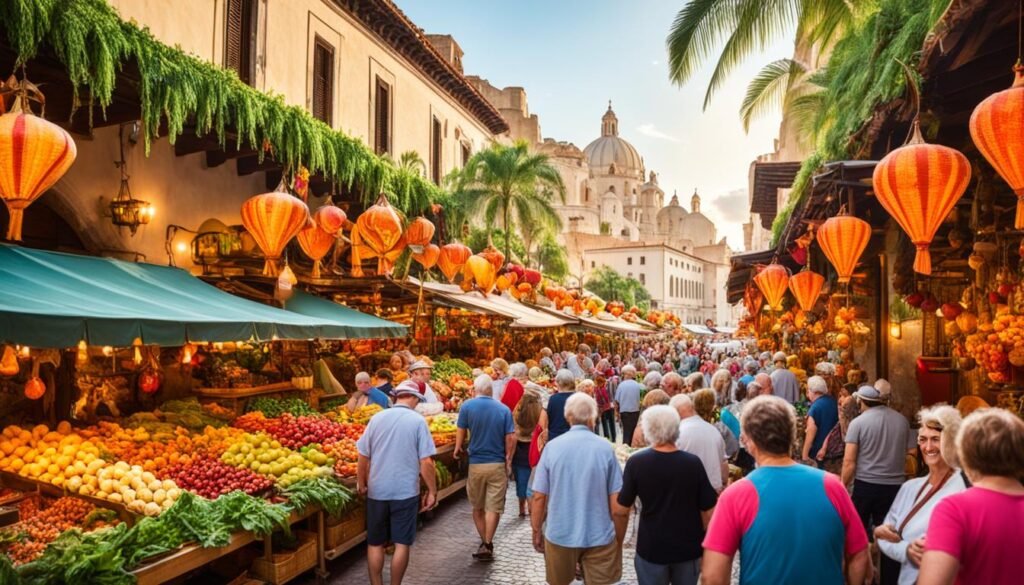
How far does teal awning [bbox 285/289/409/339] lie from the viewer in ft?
30.8

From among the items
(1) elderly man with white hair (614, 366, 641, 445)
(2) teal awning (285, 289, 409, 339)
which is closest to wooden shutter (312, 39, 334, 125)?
(2) teal awning (285, 289, 409, 339)

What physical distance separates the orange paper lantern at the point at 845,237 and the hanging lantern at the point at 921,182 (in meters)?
1.72

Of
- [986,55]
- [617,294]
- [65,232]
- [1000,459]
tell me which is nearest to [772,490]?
[1000,459]

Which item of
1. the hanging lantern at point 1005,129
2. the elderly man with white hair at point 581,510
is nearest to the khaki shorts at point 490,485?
the elderly man with white hair at point 581,510

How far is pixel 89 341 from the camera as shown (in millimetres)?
5160

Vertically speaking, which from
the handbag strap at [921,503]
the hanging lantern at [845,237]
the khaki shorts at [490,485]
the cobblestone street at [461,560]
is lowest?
the cobblestone street at [461,560]

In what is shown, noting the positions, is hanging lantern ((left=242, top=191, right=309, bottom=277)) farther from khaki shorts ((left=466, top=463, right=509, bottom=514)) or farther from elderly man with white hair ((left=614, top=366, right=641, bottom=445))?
elderly man with white hair ((left=614, top=366, right=641, bottom=445))

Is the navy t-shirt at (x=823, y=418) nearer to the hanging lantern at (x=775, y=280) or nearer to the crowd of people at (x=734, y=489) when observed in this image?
the crowd of people at (x=734, y=489)

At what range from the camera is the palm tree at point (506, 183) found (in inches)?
891

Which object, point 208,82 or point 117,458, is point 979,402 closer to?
point 117,458

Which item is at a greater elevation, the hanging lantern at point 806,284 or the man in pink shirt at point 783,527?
the hanging lantern at point 806,284

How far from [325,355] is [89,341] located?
8.99 m

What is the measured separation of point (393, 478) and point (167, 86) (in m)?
5.52

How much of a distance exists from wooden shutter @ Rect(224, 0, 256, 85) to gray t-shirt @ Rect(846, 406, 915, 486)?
11.5 m
